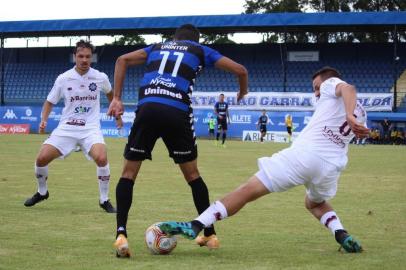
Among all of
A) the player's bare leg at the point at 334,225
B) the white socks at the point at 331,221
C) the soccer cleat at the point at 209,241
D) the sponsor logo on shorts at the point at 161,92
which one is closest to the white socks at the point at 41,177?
the soccer cleat at the point at 209,241

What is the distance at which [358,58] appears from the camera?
4622 cm

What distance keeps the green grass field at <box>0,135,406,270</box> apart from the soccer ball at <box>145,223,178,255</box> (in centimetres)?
8

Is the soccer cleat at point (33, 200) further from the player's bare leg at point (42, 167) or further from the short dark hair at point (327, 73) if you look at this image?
the short dark hair at point (327, 73)

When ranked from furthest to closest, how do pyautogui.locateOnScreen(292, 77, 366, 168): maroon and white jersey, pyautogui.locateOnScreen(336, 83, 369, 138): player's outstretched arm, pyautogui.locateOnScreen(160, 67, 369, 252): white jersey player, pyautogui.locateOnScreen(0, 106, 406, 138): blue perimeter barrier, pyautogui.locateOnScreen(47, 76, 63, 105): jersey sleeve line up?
pyautogui.locateOnScreen(0, 106, 406, 138): blue perimeter barrier < pyautogui.locateOnScreen(47, 76, 63, 105): jersey sleeve < pyautogui.locateOnScreen(292, 77, 366, 168): maroon and white jersey < pyautogui.locateOnScreen(160, 67, 369, 252): white jersey player < pyautogui.locateOnScreen(336, 83, 369, 138): player's outstretched arm

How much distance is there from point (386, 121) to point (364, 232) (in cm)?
3026

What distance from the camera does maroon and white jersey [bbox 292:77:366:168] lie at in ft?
20.8

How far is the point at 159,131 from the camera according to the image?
259 inches

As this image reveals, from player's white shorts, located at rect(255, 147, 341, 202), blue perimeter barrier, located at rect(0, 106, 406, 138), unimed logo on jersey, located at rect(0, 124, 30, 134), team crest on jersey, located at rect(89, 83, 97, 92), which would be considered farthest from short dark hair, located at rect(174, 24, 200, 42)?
unimed logo on jersey, located at rect(0, 124, 30, 134)

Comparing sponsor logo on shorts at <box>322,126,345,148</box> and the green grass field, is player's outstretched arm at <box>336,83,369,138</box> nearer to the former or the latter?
sponsor logo on shorts at <box>322,126,345,148</box>

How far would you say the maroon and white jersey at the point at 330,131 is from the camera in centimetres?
634

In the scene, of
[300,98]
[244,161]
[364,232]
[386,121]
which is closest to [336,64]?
[300,98]

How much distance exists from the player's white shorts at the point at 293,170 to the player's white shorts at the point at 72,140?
4.17 metres

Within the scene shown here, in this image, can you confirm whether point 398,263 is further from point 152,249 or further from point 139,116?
point 139,116

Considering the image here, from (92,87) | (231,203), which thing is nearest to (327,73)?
(231,203)
